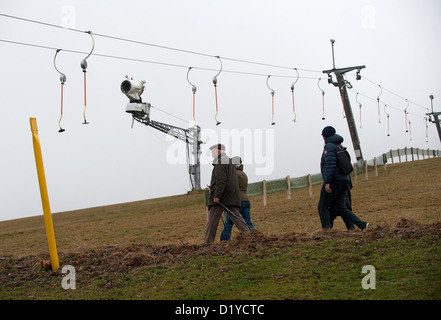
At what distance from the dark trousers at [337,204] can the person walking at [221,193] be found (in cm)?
148

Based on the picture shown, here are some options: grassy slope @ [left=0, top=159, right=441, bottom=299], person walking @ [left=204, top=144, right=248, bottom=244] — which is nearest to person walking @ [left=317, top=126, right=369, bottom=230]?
grassy slope @ [left=0, top=159, right=441, bottom=299]

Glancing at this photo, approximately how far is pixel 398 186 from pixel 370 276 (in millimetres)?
18283

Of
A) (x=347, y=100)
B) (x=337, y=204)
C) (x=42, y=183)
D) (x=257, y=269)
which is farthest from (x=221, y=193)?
(x=347, y=100)

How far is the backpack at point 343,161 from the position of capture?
9562 mm

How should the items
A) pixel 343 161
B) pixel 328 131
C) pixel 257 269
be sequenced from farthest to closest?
pixel 328 131
pixel 343 161
pixel 257 269

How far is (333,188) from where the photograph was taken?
379 inches

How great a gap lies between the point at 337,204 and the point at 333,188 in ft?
1.08

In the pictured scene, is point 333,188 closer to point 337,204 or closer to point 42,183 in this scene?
point 337,204

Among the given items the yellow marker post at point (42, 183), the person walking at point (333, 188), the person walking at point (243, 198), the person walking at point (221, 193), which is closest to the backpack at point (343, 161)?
the person walking at point (333, 188)

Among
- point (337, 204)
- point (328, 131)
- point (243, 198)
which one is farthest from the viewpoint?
point (243, 198)

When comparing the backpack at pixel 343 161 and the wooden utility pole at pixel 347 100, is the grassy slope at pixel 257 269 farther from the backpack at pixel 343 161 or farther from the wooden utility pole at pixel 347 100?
the wooden utility pole at pixel 347 100
